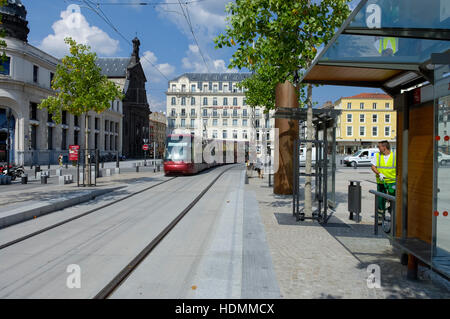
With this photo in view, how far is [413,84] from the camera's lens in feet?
19.4

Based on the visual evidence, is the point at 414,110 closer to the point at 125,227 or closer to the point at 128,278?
the point at 128,278

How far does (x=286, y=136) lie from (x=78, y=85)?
9.58m

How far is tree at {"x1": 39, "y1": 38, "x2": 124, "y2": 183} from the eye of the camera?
16750 mm

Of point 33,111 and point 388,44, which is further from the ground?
point 33,111

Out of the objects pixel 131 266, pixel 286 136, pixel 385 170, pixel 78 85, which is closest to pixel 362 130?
pixel 286 136

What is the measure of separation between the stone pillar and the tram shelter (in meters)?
7.29

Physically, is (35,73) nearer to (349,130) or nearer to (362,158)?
(362,158)

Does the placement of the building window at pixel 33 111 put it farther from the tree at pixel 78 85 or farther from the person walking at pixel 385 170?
the person walking at pixel 385 170

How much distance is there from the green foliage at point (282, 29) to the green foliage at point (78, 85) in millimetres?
9156

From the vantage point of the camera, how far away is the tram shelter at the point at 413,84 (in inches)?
159

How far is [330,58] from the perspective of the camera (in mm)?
5363

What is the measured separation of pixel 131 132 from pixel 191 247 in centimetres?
7485

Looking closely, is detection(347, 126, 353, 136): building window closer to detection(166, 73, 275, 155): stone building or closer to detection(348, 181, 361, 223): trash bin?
detection(166, 73, 275, 155): stone building
